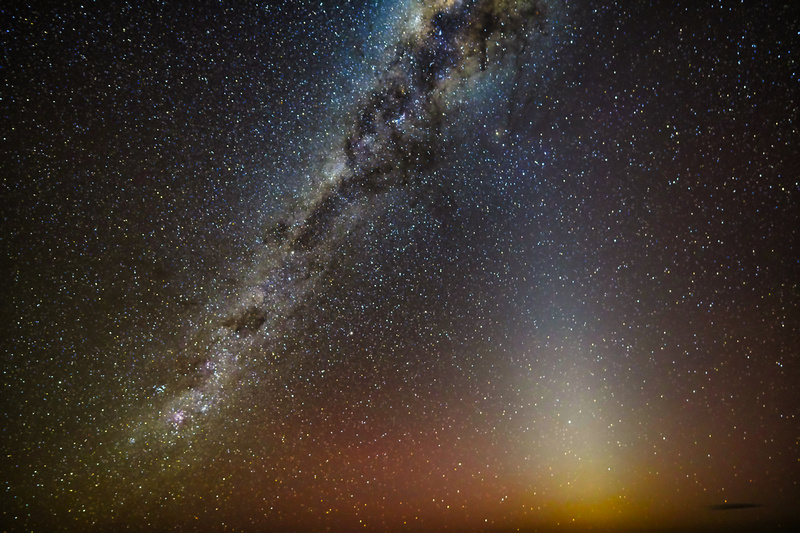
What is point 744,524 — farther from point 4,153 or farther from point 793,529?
point 4,153

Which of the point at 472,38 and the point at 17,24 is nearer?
the point at 17,24

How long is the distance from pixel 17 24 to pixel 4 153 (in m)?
0.42

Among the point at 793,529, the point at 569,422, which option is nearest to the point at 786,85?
the point at 569,422

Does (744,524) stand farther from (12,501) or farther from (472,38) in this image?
(12,501)

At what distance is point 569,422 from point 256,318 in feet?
4.32

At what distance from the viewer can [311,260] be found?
1248 millimetres

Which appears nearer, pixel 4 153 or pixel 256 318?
pixel 4 153

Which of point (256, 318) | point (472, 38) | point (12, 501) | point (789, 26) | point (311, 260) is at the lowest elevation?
point (12, 501)

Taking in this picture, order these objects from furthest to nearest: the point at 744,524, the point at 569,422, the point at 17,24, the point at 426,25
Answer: the point at 744,524, the point at 569,422, the point at 426,25, the point at 17,24

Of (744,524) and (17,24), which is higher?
(17,24)

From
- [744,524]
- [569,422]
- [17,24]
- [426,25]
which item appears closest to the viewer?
[17,24]

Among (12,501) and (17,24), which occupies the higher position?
(17,24)

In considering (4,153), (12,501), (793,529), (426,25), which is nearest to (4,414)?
(12,501)

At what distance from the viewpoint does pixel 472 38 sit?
1166 mm
